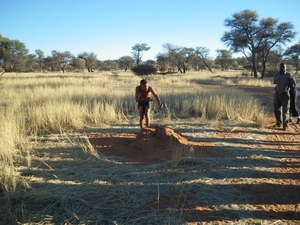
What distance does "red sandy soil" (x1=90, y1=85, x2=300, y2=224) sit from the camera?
2695 mm

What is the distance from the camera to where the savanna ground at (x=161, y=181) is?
101 inches

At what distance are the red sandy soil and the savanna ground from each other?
0.04 ft

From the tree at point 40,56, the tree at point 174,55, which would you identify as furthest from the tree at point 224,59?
the tree at point 40,56

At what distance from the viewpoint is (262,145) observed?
4.95 m

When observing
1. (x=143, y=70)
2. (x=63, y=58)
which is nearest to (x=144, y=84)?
(x=143, y=70)

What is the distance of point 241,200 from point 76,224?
203 centimetres

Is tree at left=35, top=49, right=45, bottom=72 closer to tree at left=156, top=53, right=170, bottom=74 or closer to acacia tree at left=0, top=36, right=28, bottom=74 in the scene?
acacia tree at left=0, top=36, right=28, bottom=74

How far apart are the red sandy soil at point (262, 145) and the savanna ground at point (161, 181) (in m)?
0.01

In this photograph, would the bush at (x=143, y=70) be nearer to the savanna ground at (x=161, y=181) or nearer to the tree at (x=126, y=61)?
the tree at (x=126, y=61)

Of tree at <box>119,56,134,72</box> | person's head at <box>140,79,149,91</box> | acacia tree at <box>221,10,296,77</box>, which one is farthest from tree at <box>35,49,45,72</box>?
person's head at <box>140,79,149,91</box>

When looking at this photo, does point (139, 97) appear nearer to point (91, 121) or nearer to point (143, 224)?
point (91, 121)

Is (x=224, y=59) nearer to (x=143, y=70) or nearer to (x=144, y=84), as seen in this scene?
(x=143, y=70)

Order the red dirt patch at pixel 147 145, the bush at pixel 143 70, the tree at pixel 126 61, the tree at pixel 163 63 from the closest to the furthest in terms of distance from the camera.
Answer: the red dirt patch at pixel 147 145 → the bush at pixel 143 70 → the tree at pixel 163 63 → the tree at pixel 126 61

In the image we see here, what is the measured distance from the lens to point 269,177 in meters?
3.48
